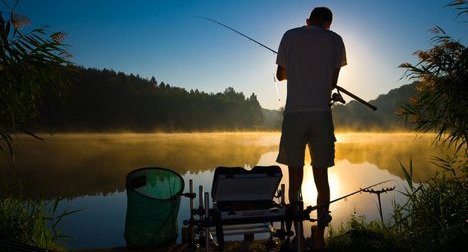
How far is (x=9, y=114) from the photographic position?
475cm

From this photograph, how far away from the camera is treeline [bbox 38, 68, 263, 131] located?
Answer: 74625 mm

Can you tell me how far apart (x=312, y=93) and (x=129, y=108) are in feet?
271

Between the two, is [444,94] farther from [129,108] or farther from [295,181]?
[129,108]

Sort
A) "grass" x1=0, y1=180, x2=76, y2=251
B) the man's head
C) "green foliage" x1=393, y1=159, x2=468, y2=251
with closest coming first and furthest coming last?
the man's head → "grass" x1=0, y1=180, x2=76, y2=251 → "green foliage" x1=393, y1=159, x2=468, y2=251

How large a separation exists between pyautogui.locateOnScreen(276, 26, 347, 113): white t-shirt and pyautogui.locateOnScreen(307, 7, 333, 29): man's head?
0.08 meters

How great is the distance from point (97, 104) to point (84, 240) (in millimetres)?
69767

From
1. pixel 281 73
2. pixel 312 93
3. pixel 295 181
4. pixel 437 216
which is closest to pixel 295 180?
pixel 295 181

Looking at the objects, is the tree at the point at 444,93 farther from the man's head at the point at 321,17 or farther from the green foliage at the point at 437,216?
the man's head at the point at 321,17

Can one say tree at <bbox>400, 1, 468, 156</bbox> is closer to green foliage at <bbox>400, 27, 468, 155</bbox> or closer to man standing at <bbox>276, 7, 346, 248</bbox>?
green foliage at <bbox>400, 27, 468, 155</bbox>

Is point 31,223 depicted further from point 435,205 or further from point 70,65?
point 435,205

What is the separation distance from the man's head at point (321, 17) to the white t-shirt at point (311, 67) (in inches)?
3.3

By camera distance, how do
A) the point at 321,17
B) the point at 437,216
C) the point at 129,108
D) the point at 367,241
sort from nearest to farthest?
the point at 321,17, the point at 367,241, the point at 437,216, the point at 129,108

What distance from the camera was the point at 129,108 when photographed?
83.1 meters

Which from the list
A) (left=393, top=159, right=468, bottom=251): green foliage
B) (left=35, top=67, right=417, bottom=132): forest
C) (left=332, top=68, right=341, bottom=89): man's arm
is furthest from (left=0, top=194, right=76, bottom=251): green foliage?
(left=35, top=67, right=417, bottom=132): forest
